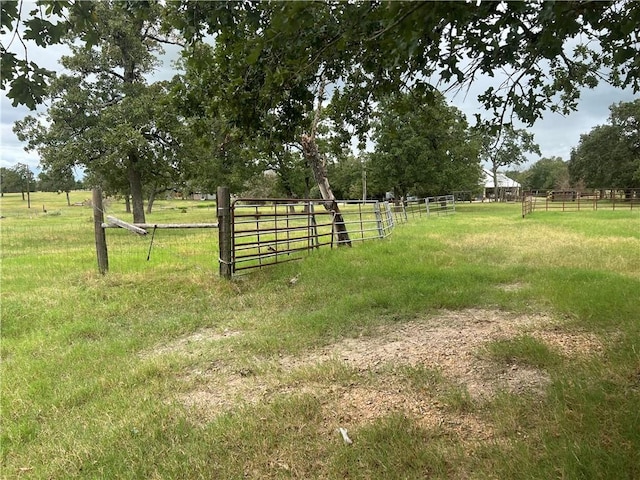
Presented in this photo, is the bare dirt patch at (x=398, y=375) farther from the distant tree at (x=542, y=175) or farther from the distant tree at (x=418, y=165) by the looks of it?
the distant tree at (x=542, y=175)

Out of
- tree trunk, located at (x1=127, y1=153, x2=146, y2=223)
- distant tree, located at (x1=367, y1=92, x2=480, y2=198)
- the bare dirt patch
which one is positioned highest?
distant tree, located at (x1=367, y1=92, x2=480, y2=198)

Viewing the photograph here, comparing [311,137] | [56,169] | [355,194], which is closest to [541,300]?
[311,137]

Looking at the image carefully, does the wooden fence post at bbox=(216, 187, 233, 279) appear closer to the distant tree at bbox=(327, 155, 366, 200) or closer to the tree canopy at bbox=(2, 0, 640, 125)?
the tree canopy at bbox=(2, 0, 640, 125)

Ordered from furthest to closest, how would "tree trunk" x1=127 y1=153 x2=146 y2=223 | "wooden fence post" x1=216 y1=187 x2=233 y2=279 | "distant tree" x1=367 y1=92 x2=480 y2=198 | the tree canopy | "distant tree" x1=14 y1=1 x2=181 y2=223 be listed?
"distant tree" x1=367 y1=92 x2=480 y2=198
"tree trunk" x1=127 y1=153 x2=146 y2=223
"distant tree" x1=14 y1=1 x2=181 y2=223
"wooden fence post" x1=216 y1=187 x2=233 y2=279
the tree canopy

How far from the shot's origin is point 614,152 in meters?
39.0

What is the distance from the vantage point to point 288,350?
3.89 m

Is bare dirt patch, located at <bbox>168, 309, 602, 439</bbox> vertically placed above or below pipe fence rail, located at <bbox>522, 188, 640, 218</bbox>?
below

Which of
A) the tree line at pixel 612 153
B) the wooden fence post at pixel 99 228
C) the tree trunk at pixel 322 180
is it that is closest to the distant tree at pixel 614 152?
the tree line at pixel 612 153

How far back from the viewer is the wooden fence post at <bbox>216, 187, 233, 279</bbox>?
21.8 ft

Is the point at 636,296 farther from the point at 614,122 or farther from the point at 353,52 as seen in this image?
the point at 614,122

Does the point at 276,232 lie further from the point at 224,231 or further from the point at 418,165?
the point at 418,165

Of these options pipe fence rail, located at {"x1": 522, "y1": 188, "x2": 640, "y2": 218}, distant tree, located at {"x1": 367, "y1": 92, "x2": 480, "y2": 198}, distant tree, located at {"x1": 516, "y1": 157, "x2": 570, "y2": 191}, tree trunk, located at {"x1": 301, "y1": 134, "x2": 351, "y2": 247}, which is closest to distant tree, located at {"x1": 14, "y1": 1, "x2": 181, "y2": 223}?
tree trunk, located at {"x1": 301, "y1": 134, "x2": 351, "y2": 247}

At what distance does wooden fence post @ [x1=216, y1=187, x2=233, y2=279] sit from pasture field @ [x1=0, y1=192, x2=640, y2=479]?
310mm

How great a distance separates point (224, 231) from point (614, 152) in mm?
44406
